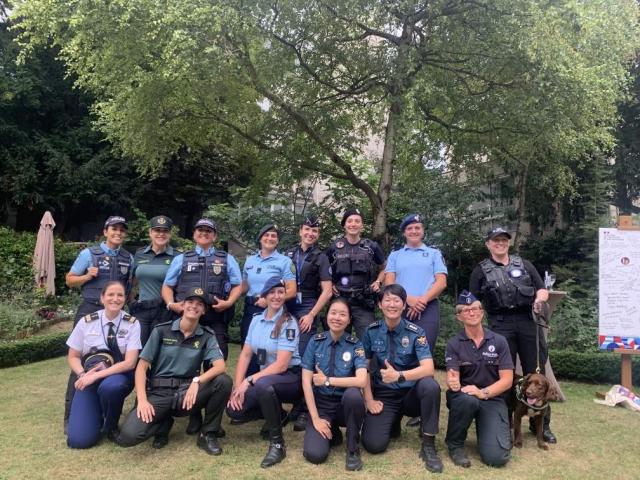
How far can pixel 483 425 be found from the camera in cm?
367

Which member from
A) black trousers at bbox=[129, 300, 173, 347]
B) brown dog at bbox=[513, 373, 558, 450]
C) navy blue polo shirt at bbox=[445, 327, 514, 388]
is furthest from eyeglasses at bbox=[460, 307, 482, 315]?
black trousers at bbox=[129, 300, 173, 347]

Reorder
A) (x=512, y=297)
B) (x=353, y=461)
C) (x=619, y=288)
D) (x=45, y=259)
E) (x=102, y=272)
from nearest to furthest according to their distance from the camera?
(x=353, y=461) < (x=512, y=297) < (x=102, y=272) < (x=619, y=288) < (x=45, y=259)

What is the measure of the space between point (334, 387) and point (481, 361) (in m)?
1.18

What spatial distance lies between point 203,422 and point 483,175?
10004 mm

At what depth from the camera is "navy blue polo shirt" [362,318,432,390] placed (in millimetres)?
3795

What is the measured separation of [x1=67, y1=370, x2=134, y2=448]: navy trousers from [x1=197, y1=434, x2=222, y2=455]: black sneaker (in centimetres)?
72

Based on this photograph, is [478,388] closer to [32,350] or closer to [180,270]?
→ [180,270]

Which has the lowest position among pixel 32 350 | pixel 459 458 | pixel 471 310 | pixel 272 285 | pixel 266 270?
pixel 32 350

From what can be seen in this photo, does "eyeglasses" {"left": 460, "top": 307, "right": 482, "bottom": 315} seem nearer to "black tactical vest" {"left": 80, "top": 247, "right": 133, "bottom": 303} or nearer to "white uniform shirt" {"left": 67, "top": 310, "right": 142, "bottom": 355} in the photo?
"white uniform shirt" {"left": 67, "top": 310, "right": 142, "bottom": 355}

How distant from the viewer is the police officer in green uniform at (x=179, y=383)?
143 inches

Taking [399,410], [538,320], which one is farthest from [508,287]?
[399,410]

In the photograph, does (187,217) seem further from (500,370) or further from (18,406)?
(500,370)

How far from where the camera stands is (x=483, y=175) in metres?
11.9

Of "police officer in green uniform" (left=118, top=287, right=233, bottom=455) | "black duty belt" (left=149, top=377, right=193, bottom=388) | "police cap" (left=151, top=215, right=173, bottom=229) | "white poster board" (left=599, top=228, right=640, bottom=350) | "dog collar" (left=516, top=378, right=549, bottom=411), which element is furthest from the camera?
"white poster board" (left=599, top=228, right=640, bottom=350)
